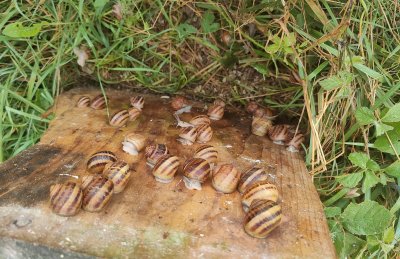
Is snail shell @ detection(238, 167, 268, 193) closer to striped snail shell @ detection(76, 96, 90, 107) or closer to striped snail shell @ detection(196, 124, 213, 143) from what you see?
striped snail shell @ detection(196, 124, 213, 143)

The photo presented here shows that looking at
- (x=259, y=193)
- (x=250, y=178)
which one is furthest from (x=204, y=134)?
(x=259, y=193)

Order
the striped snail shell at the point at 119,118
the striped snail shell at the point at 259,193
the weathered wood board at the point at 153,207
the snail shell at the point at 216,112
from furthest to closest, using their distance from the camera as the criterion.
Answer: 1. the snail shell at the point at 216,112
2. the striped snail shell at the point at 119,118
3. the striped snail shell at the point at 259,193
4. the weathered wood board at the point at 153,207

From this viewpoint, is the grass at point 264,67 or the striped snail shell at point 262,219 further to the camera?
the grass at point 264,67

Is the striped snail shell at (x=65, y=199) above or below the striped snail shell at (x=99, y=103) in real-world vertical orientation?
above

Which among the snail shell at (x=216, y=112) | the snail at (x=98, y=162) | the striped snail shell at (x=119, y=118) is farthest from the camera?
the snail shell at (x=216, y=112)

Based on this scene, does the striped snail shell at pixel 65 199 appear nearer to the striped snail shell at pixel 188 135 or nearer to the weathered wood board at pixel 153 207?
the weathered wood board at pixel 153 207

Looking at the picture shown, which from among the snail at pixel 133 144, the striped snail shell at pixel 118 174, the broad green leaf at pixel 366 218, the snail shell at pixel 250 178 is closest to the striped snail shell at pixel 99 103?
the snail at pixel 133 144

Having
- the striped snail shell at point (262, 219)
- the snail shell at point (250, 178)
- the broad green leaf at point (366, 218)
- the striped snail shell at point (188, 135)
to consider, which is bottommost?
the broad green leaf at point (366, 218)

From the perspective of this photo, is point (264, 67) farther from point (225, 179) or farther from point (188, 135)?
point (225, 179)
